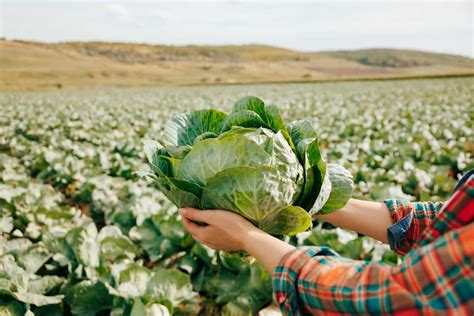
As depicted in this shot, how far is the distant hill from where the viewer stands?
47781 millimetres

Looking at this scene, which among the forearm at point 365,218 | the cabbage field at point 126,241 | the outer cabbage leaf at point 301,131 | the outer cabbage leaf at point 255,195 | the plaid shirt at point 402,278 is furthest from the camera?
the cabbage field at point 126,241

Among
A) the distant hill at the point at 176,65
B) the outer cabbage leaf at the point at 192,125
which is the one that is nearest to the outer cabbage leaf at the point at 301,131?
the outer cabbage leaf at the point at 192,125

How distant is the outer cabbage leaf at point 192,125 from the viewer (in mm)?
1750

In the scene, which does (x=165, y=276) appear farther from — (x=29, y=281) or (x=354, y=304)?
(x=354, y=304)

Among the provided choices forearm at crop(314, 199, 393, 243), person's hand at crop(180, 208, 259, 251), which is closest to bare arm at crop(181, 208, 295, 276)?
person's hand at crop(180, 208, 259, 251)

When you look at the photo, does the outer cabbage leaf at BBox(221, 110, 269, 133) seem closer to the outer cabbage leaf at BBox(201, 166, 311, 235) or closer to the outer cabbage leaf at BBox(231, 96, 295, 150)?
the outer cabbage leaf at BBox(231, 96, 295, 150)

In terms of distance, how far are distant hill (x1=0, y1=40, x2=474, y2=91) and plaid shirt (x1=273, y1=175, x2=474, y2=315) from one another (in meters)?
39.7

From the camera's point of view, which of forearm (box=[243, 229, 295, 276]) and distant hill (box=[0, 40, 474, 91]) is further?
distant hill (box=[0, 40, 474, 91])

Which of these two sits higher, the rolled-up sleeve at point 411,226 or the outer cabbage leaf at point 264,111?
the outer cabbage leaf at point 264,111

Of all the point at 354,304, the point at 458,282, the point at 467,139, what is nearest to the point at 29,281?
the point at 354,304

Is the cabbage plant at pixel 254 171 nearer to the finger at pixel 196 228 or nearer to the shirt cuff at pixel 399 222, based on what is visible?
the finger at pixel 196 228

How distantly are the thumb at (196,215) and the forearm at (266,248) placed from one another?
0.52 ft

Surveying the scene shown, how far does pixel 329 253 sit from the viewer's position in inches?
49.8

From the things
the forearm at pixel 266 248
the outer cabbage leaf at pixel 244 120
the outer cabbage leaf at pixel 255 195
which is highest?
the outer cabbage leaf at pixel 244 120
